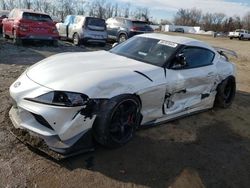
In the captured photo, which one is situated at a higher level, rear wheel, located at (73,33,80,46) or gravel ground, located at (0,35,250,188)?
gravel ground, located at (0,35,250,188)

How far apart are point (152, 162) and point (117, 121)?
0.70 metres

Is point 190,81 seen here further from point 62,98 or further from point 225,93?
point 62,98

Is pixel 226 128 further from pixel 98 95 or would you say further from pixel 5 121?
pixel 5 121

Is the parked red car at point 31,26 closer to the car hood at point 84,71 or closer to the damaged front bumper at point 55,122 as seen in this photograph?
the car hood at point 84,71

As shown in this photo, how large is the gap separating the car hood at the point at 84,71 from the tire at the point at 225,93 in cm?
218

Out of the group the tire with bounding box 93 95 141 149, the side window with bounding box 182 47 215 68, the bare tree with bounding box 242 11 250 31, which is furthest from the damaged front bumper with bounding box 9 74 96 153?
the bare tree with bounding box 242 11 250 31

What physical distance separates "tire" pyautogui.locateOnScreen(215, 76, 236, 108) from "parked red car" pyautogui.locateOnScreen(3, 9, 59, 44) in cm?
1017

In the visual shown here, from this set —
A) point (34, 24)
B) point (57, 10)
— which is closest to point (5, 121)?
point (34, 24)

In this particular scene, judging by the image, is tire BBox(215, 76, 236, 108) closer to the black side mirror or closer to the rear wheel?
the black side mirror

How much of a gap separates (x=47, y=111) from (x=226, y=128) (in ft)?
11.2

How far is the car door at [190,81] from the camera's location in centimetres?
506

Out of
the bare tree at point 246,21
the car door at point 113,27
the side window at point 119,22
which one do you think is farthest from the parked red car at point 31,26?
the bare tree at point 246,21

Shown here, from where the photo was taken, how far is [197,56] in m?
5.85

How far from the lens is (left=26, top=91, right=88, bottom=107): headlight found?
3.76 meters
